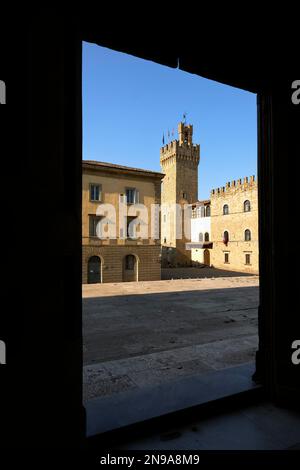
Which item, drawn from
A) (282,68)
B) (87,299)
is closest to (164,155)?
(87,299)

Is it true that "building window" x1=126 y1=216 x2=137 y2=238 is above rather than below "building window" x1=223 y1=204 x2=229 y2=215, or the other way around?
below

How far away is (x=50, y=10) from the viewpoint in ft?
4.93

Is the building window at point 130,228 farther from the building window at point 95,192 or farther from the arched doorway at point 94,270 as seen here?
the arched doorway at point 94,270

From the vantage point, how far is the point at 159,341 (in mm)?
4637

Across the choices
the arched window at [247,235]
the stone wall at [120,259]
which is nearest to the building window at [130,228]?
the stone wall at [120,259]

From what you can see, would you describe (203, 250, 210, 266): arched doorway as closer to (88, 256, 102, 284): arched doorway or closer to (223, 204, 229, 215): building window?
(223, 204, 229, 215): building window

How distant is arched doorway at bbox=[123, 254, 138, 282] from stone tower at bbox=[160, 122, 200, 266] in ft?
56.8

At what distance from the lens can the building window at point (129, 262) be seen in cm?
2078

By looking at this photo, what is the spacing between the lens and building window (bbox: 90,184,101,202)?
764 inches

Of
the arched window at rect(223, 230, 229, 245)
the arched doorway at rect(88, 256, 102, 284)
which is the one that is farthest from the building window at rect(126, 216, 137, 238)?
the arched window at rect(223, 230, 229, 245)

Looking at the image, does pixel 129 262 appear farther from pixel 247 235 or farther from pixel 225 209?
pixel 225 209
